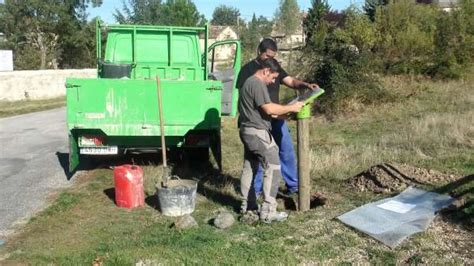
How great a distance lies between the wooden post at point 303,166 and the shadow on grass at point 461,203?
1.44m

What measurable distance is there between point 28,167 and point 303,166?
565 cm

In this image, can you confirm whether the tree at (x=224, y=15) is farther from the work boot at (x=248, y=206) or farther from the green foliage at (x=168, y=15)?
the work boot at (x=248, y=206)

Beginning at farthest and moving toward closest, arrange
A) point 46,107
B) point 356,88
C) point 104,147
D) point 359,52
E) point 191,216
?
point 46,107
point 359,52
point 356,88
point 104,147
point 191,216

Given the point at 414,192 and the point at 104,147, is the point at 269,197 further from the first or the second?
the point at 104,147

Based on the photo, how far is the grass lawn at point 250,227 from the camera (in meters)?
5.07

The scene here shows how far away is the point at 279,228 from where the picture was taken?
5785mm

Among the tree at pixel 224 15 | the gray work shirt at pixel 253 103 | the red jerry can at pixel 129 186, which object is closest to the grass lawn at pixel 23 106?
the red jerry can at pixel 129 186

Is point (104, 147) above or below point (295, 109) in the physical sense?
below

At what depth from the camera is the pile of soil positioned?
7.19 meters

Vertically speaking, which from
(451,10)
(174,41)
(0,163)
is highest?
(451,10)

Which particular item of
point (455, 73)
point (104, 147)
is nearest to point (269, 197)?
point (104, 147)

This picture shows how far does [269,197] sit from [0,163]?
6.37m

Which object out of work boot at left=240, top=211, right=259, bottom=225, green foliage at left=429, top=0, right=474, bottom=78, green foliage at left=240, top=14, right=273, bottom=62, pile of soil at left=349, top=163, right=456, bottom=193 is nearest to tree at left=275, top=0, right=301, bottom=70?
green foliage at left=240, top=14, right=273, bottom=62

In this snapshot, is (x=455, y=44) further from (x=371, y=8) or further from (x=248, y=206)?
(x=248, y=206)
